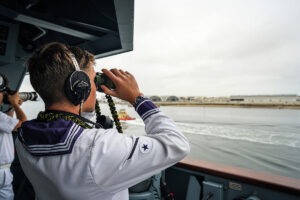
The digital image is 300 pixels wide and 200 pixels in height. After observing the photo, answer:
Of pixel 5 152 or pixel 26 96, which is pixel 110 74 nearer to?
pixel 26 96

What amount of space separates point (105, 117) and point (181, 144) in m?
0.51

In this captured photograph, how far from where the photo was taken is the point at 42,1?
2.54 metres

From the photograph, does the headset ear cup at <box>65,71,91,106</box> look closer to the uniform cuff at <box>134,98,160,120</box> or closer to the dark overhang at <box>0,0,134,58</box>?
the uniform cuff at <box>134,98,160,120</box>

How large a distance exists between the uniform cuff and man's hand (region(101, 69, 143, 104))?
3 centimetres

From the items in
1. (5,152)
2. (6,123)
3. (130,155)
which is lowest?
(5,152)

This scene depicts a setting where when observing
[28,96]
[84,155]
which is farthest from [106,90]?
[28,96]

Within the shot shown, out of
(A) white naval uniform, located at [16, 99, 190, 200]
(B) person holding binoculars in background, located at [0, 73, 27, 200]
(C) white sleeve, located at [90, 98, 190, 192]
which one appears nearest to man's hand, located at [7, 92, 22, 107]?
(B) person holding binoculars in background, located at [0, 73, 27, 200]

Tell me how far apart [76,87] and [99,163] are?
25cm

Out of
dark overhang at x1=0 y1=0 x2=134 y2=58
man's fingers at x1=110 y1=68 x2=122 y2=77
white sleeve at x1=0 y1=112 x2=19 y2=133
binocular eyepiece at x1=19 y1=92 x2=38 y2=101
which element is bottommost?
white sleeve at x1=0 y1=112 x2=19 y2=133

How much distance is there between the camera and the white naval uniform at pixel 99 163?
17.1 inches

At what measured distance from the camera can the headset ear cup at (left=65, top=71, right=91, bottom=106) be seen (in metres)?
0.53

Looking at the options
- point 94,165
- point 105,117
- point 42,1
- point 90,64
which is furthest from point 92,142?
point 42,1

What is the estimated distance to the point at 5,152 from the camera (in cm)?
169

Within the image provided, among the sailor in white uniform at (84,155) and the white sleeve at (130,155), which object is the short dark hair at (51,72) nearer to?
the sailor in white uniform at (84,155)
